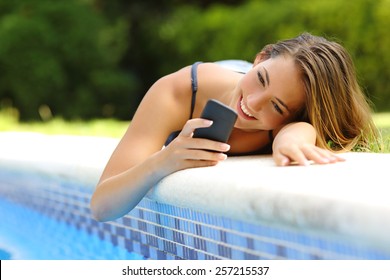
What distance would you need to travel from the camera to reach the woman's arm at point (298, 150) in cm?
267

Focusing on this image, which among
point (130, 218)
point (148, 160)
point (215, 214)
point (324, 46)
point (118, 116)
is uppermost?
point (324, 46)

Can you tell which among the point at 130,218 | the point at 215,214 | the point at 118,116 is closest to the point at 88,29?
the point at 118,116

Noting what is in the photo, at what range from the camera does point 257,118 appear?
2912 millimetres

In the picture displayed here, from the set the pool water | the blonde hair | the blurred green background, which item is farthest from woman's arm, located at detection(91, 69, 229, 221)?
the blurred green background

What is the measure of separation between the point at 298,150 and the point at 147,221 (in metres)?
0.96

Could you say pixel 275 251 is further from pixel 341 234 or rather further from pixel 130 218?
pixel 130 218

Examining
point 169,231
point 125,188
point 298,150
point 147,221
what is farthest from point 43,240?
point 298,150

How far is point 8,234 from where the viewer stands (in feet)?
15.3

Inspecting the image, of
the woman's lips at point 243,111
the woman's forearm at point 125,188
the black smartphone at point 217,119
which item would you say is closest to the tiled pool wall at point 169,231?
the woman's forearm at point 125,188

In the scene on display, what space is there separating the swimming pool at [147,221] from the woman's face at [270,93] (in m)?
0.21

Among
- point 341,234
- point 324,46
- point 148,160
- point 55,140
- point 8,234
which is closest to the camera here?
point 341,234

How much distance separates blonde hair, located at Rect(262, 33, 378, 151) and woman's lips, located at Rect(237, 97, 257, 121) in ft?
0.86

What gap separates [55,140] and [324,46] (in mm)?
3076

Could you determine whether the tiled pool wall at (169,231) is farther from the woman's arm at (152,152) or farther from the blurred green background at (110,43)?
the blurred green background at (110,43)
